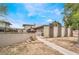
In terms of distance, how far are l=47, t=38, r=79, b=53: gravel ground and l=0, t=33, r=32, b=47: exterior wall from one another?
337mm

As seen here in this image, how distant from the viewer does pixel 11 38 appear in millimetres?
2736

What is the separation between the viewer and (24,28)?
8.95ft

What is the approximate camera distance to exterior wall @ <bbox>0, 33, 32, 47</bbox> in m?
2.71

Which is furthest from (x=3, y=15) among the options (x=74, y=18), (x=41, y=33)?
(x=74, y=18)

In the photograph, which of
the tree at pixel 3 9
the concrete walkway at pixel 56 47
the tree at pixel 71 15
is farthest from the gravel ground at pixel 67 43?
the tree at pixel 3 9

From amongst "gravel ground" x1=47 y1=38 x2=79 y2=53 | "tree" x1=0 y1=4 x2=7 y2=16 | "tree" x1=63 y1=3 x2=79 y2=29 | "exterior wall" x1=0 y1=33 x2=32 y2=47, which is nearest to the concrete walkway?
"gravel ground" x1=47 y1=38 x2=79 y2=53

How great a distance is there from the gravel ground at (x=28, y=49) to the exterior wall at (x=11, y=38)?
5 cm

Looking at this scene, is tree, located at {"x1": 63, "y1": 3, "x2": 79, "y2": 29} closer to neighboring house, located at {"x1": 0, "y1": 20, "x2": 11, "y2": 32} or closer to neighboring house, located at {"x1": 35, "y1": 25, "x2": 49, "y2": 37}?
neighboring house, located at {"x1": 35, "y1": 25, "x2": 49, "y2": 37}

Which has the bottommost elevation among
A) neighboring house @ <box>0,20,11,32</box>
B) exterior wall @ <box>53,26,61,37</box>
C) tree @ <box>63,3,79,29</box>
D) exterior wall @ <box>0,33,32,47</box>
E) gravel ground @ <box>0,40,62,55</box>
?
gravel ground @ <box>0,40,62,55</box>

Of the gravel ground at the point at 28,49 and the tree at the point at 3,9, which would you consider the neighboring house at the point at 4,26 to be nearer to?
the tree at the point at 3,9

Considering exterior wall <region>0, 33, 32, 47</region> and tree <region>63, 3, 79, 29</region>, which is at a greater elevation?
tree <region>63, 3, 79, 29</region>
